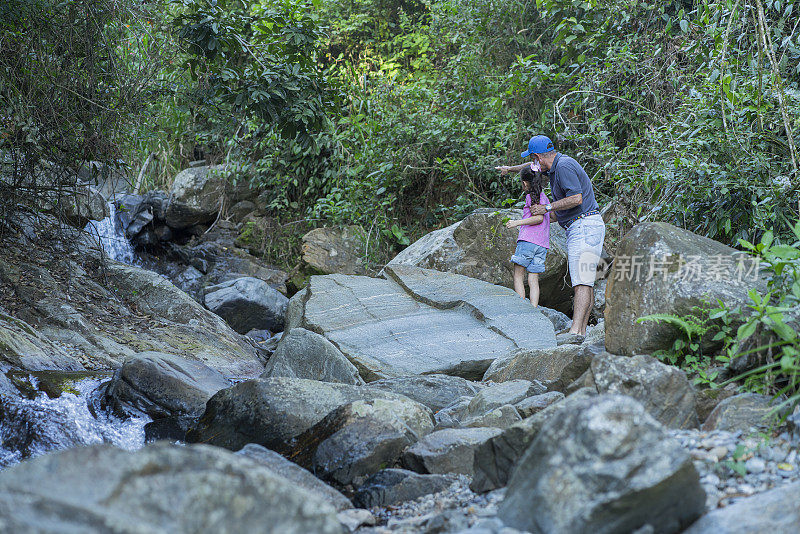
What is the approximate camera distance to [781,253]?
3.45 metres

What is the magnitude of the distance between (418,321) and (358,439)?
3.48m

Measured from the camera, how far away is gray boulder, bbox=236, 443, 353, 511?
3.41 meters

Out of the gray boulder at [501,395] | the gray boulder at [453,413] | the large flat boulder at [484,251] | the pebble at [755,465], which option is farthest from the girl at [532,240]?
the pebble at [755,465]

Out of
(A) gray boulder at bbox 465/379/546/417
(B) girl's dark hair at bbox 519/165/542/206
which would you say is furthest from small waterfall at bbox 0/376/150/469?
(B) girl's dark hair at bbox 519/165/542/206

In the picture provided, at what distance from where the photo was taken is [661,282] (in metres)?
4.10

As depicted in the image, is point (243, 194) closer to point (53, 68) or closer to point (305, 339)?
point (53, 68)

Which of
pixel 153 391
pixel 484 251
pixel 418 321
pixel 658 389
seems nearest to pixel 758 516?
pixel 658 389

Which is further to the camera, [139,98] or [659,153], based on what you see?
[139,98]

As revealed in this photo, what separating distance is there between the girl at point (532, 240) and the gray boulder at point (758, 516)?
522 centimetres

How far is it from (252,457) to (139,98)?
525 centimetres

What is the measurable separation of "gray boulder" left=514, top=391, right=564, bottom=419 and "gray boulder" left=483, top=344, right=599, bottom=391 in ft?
0.96

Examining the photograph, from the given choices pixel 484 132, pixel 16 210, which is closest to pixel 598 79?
pixel 484 132

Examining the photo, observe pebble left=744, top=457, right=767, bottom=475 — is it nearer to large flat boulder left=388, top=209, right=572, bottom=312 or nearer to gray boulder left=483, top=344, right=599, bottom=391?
gray boulder left=483, top=344, right=599, bottom=391

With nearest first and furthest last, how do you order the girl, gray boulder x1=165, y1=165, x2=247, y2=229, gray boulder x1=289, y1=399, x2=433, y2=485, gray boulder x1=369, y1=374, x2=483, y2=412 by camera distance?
gray boulder x1=289, y1=399, x2=433, y2=485 < gray boulder x1=369, y1=374, x2=483, y2=412 < the girl < gray boulder x1=165, y1=165, x2=247, y2=229
